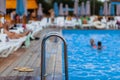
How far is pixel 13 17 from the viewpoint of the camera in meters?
19.1

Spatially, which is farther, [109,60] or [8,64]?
[109,60]

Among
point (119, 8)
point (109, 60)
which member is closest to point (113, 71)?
point (109, 60)

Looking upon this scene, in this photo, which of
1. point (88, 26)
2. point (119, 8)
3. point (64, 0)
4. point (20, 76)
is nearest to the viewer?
point (20, 76)

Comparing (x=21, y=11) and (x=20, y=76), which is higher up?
(x=21, y=11)

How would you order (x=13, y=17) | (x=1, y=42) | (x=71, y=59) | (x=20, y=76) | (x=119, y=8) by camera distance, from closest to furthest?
(x=20, y=76) < (x=1, y=42) < (x=71, y=59) < (x=13, y=17) < (x=119, y=8)

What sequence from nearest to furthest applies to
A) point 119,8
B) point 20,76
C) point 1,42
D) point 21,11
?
point 20,76
point 1,42
point 21,11
point 119,8

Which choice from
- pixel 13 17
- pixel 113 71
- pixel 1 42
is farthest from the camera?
pixel 13 17

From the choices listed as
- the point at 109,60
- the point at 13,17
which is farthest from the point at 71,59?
the point at 13,17

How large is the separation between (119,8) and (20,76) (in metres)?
22.6

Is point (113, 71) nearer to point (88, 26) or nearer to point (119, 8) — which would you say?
point (88, 26)

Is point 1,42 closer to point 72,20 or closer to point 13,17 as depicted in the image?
point 13,17

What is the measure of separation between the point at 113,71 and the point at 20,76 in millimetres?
2426

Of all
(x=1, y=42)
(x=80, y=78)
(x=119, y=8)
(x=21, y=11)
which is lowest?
(x=80, y=78)

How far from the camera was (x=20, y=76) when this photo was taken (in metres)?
5.45
